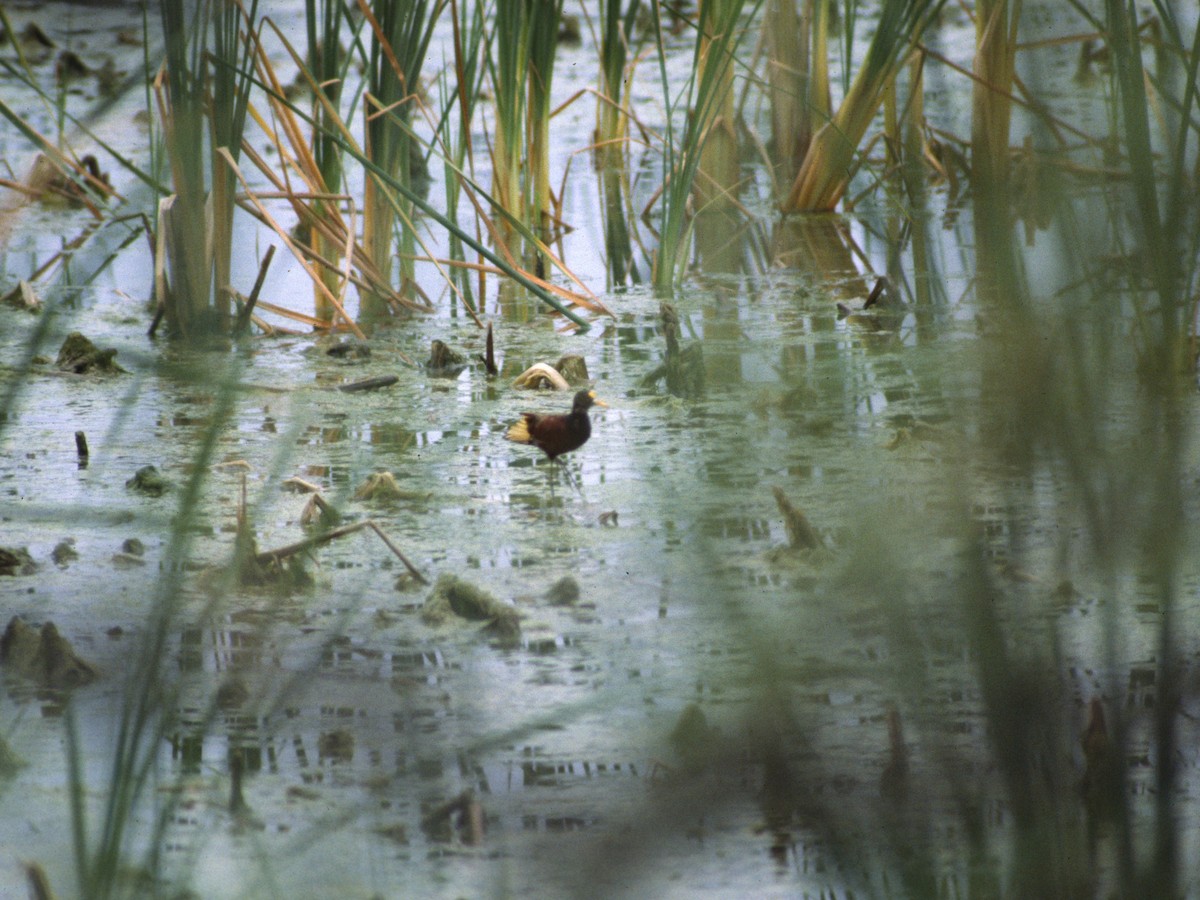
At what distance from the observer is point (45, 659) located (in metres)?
1.30

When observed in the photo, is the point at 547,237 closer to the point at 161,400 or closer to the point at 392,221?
the point at 392,221

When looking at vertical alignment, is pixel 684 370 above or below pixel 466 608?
above

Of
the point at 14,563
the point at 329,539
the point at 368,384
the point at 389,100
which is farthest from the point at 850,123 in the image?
the point at 14,563

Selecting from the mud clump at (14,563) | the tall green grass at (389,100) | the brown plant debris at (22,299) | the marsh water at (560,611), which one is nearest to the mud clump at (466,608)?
the marsh water at (560,611)

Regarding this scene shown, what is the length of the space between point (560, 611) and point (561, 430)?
1.36 feet

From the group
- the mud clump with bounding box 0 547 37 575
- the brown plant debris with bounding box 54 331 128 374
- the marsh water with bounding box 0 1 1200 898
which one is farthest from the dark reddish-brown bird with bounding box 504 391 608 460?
the brown plant debris with bounding box 54 331 128 374

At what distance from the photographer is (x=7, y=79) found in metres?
5.13

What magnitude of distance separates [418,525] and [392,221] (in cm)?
125

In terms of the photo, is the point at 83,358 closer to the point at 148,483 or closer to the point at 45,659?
the point at 148,483

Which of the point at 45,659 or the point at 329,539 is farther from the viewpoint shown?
the point at 329,539

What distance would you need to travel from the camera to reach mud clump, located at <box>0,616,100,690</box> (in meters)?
1.29

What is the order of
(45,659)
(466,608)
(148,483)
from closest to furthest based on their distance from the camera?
(45,659)
(466,608)
(148,483)

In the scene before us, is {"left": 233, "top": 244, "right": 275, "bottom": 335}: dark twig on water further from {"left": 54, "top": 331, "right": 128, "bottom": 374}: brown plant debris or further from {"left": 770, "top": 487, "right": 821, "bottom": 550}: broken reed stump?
{"left": 770, "top": 487, "right": 821, "bottom": 550}: broken reed stump

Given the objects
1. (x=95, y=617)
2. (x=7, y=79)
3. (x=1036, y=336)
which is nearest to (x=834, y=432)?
Answer: (x=95, y=617)
